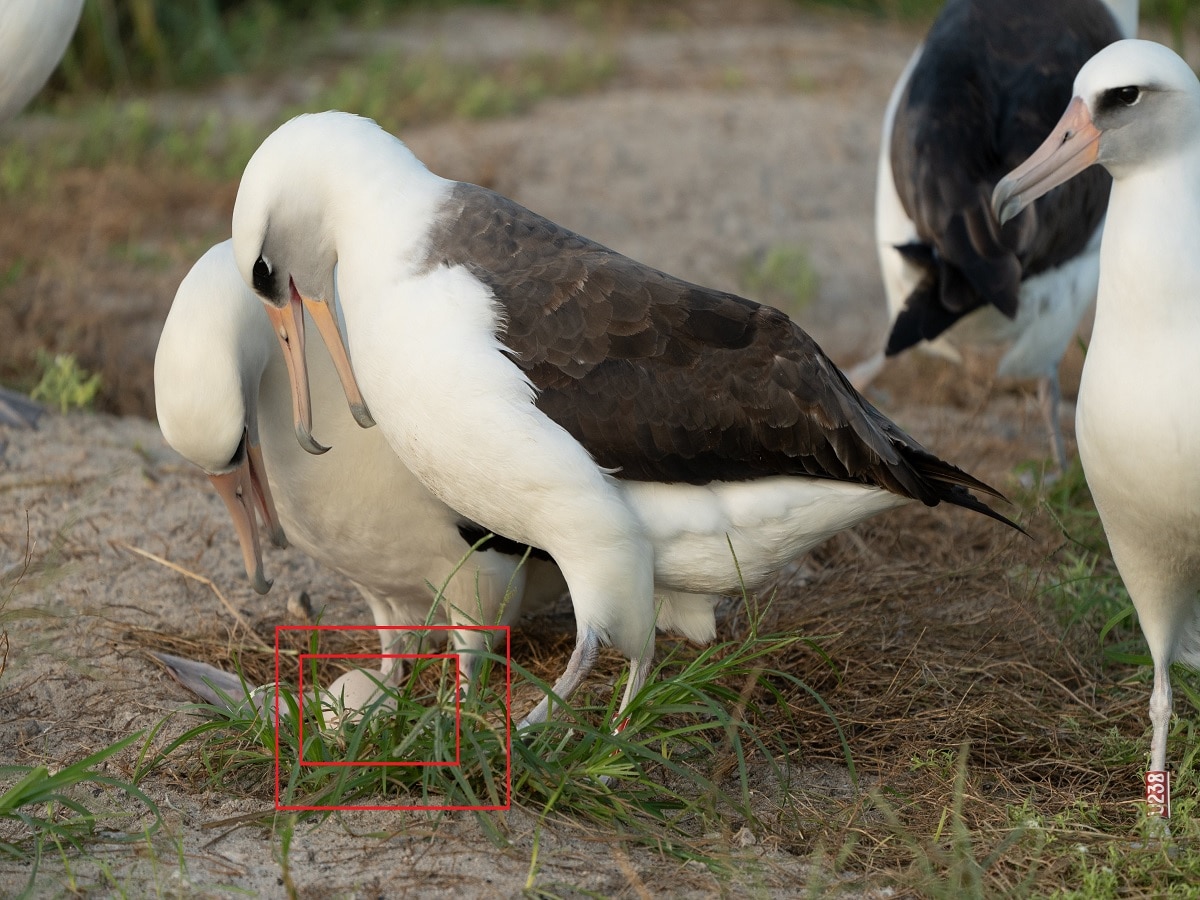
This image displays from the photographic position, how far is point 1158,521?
11.6 ft

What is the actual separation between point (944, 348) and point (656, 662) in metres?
2.84

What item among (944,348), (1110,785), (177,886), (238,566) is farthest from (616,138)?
(177,886)

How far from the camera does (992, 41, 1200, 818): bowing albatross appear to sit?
3.41m

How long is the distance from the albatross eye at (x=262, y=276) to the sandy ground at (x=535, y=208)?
34.6 inches

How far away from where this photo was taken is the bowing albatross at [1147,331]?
341 centimetres

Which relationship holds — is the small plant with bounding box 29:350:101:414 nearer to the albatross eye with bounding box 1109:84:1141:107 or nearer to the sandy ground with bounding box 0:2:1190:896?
the sandy ground with bounding box 0:2:1190:896

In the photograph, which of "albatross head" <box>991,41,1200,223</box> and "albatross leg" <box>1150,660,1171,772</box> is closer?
"albatross head" <box>991,41,1200,223</box>

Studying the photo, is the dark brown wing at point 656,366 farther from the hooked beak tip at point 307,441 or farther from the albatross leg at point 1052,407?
the albatross leg at point 1052,407

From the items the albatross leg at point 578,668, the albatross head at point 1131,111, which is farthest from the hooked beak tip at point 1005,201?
the albatross leg at point 578,668

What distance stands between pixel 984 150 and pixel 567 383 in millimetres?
3115

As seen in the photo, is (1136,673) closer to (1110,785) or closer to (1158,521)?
(1110,785)

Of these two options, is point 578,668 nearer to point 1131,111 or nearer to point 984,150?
point 1131,111

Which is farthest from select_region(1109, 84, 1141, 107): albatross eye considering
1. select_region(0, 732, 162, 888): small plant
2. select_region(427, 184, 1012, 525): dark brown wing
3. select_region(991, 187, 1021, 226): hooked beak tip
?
select_region(0, 732, 162, 888): small plant

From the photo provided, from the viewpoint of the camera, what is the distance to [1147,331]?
11.3ft
